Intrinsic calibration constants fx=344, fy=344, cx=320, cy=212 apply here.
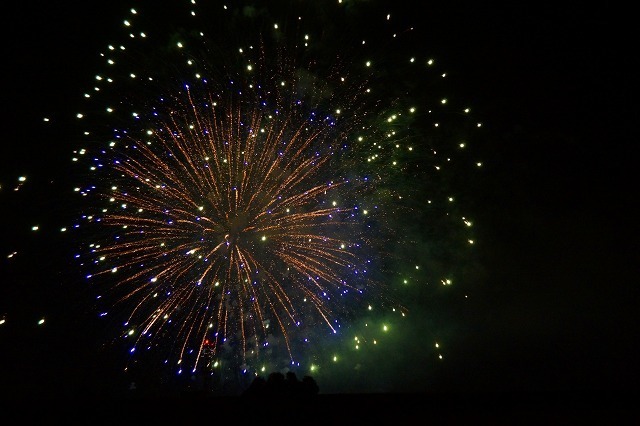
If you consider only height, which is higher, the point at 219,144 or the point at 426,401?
the point at 219,144

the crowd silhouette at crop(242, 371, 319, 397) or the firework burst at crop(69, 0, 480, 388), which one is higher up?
the firework burst at crop(69, 0, 480, 388)

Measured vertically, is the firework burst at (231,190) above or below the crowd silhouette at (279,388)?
above

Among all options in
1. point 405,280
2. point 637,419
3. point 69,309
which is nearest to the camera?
point 637,419

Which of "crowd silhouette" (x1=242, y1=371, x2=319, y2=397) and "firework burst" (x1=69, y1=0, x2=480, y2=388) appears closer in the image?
"crowd silhouette" (x1=242, y1=371, x2=319, y2=397)

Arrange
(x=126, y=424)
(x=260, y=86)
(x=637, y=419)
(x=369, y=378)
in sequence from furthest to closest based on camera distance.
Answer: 1. (x=369, y=378)
2. (x=260, y=86)
3. (x=637, y=419)
4. (x=126, y=424)

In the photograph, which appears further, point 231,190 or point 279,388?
point 231,190

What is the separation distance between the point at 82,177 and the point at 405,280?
394 inches

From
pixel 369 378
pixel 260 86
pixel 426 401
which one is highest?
pixel 260 86

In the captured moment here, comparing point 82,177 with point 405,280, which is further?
point 405,280

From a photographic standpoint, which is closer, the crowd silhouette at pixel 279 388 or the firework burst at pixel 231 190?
the crowd silhouette at pixel 279 388

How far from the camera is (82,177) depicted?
8820 millimetres

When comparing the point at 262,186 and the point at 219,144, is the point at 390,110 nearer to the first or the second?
the point at 262,186

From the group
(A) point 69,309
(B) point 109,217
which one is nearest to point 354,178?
(B) point 109,217

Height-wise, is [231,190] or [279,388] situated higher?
[231,190]
